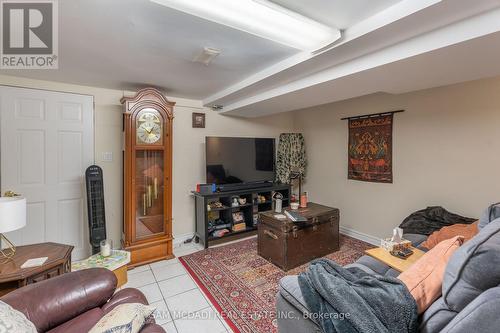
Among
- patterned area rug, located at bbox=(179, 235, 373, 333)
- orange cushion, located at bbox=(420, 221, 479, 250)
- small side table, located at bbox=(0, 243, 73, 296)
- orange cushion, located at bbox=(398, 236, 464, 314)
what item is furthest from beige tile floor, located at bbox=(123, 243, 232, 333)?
orange cushion, located at bbox=(420, 221, 479, 250)

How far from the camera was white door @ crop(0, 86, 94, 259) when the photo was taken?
101 inches

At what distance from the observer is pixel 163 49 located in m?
1.92

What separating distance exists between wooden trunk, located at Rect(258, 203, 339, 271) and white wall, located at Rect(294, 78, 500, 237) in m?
0.80

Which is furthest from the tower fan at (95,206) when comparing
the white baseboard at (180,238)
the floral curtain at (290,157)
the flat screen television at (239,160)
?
the floral curtain at (290,157)

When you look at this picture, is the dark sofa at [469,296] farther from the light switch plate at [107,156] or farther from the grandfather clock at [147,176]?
the light switch plate at [107,156]

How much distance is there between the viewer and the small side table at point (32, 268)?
1.49 m

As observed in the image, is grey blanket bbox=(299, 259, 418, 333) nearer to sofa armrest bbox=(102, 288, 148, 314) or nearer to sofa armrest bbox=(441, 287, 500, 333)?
sofa armrest bbox=(441, 287, 500, 333)

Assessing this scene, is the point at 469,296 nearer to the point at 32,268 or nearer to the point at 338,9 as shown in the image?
the point at 338,9

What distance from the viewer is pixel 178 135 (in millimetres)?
3523

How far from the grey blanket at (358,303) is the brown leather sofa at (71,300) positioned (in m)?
0.76

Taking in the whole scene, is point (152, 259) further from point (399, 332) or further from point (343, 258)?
point (399, 332)

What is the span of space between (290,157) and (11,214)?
3538 millimetres

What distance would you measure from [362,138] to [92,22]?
11.0ft

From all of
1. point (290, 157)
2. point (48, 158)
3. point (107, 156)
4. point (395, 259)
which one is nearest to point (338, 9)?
point (395, 259)
